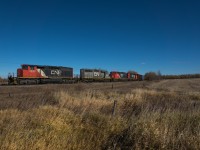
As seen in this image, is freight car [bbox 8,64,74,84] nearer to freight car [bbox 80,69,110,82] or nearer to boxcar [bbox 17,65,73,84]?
boxcar [bbox 17,65,73,84]

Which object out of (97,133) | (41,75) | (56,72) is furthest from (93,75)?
(97,133)

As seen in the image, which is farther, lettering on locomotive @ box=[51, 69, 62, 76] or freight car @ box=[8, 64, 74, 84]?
lettering on locomotive @ box=[51, 69, 62, 76]

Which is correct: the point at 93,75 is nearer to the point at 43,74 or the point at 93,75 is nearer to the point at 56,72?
the point at 56,72

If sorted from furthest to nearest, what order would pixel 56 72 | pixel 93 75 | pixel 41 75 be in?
pixel 93 75 < pixel 56 72 < pixel 41 75

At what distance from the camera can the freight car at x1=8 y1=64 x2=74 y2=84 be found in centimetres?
4120

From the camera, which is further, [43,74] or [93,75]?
[93,75]

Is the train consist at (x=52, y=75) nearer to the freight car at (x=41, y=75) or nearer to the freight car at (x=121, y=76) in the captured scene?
the freight car at (x=41, y=75)

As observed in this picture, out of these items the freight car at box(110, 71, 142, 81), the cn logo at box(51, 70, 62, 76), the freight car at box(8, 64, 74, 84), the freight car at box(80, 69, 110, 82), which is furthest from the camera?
the freight car at box(110, 71, 142, 81)

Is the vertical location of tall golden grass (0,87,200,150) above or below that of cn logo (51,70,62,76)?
below

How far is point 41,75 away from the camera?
45531mm

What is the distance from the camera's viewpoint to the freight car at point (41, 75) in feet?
135

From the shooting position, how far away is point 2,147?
5520mm

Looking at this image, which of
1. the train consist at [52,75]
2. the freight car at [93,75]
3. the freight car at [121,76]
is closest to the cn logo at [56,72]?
the train consist at [52,75]

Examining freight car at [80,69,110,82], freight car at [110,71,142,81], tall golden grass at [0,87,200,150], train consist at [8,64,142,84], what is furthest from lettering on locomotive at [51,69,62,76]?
tall golden grass at [0,87,200,150]
